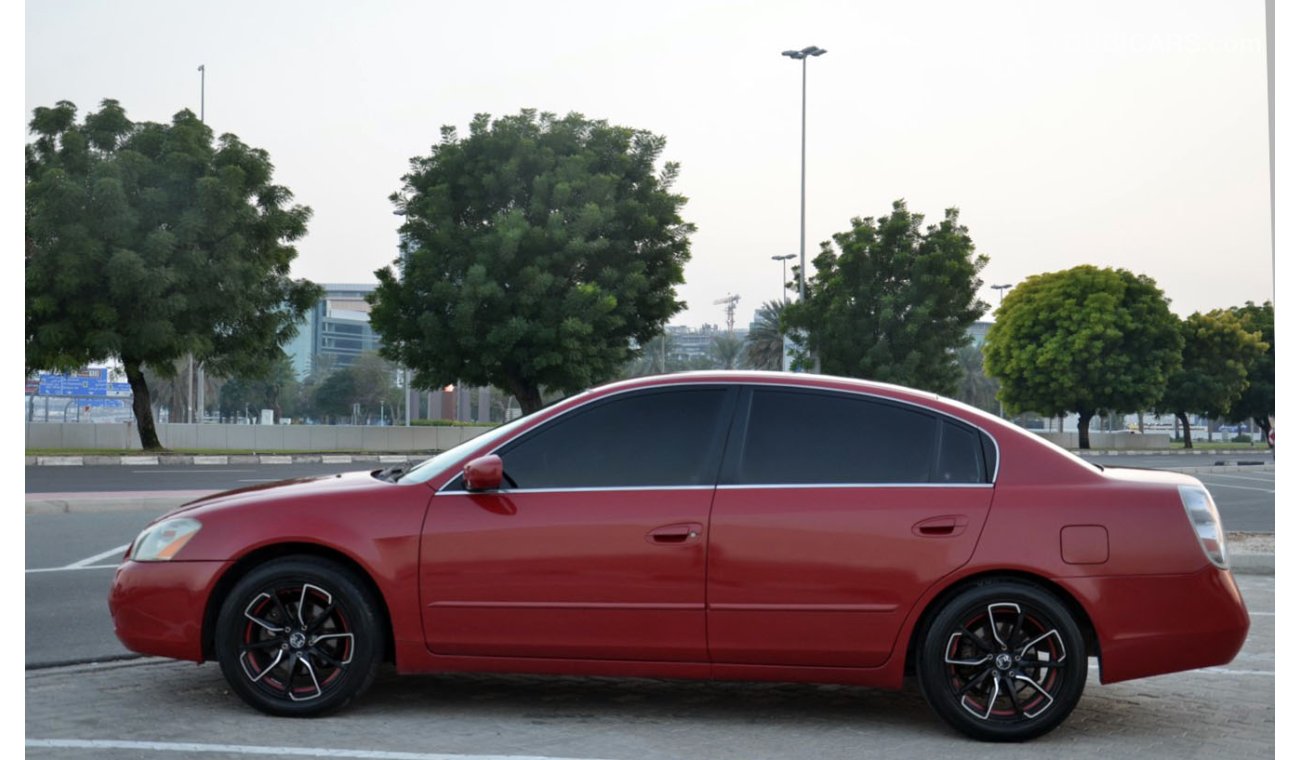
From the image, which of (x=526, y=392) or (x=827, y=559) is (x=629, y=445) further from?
(x=526, y=392)

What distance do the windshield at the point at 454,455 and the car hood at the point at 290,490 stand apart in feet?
0.42

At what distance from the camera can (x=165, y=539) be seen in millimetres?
5957

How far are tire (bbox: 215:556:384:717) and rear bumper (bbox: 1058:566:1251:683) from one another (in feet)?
9.50

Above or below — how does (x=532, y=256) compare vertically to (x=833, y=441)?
above

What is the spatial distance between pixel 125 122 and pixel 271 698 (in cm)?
3540

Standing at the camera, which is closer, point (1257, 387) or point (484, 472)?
point (484, 472)

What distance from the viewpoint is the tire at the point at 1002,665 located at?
5621 millimetres

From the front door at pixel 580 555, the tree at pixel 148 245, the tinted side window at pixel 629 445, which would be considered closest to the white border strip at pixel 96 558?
the front door at pixel 580 555

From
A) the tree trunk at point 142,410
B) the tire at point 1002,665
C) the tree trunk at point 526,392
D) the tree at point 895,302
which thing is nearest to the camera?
the tire at point 1002,665

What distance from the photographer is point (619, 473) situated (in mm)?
5891

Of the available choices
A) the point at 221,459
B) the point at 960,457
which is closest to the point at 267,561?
the point at 960,457

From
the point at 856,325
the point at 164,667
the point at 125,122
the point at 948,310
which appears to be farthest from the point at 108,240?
the point at 164,667

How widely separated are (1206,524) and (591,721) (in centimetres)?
270

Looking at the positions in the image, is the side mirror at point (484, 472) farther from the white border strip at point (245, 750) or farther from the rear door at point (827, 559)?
the white border strip at point (245, 750)
